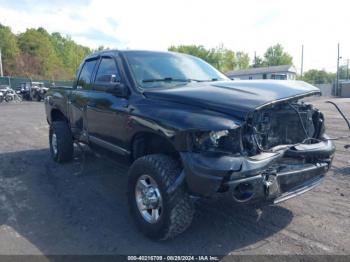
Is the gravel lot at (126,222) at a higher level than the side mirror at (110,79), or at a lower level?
lower

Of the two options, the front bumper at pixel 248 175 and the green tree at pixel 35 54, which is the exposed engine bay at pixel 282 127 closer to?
the front bumper at pixel 248 175

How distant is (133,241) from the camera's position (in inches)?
137

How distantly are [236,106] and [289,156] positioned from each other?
2.54ft

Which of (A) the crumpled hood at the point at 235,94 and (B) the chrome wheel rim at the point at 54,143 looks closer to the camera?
(A) the crumpled hood at the point at 235,94

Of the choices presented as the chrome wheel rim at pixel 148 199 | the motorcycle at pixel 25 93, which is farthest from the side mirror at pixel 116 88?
the motorcycle at pixel 25 93

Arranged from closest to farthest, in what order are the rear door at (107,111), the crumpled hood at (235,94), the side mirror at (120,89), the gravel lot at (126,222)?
the crumpled hood at (235,94), the gravel lot at (126,222), the side mirror at (120,89), the rear door at (107,111)

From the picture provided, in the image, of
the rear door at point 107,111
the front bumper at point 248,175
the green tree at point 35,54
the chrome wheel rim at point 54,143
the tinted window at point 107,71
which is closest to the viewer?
the front bumper at point 248,175

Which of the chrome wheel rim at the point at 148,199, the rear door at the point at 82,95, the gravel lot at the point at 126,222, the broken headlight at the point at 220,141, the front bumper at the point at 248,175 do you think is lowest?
the gravel lot at the point at 126,222

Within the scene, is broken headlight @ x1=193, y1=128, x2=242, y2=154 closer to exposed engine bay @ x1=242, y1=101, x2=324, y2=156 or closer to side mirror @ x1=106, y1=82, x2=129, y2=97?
exposed engine bay @ x1=242, y1=101, x2=324, y2=156

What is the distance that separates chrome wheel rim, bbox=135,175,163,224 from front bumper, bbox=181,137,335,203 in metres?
0.51

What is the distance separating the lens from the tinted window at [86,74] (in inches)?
212

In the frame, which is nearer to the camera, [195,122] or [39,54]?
[195,122]

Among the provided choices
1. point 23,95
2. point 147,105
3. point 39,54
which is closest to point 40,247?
point 147,105

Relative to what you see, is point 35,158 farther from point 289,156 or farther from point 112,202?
point 289,156
